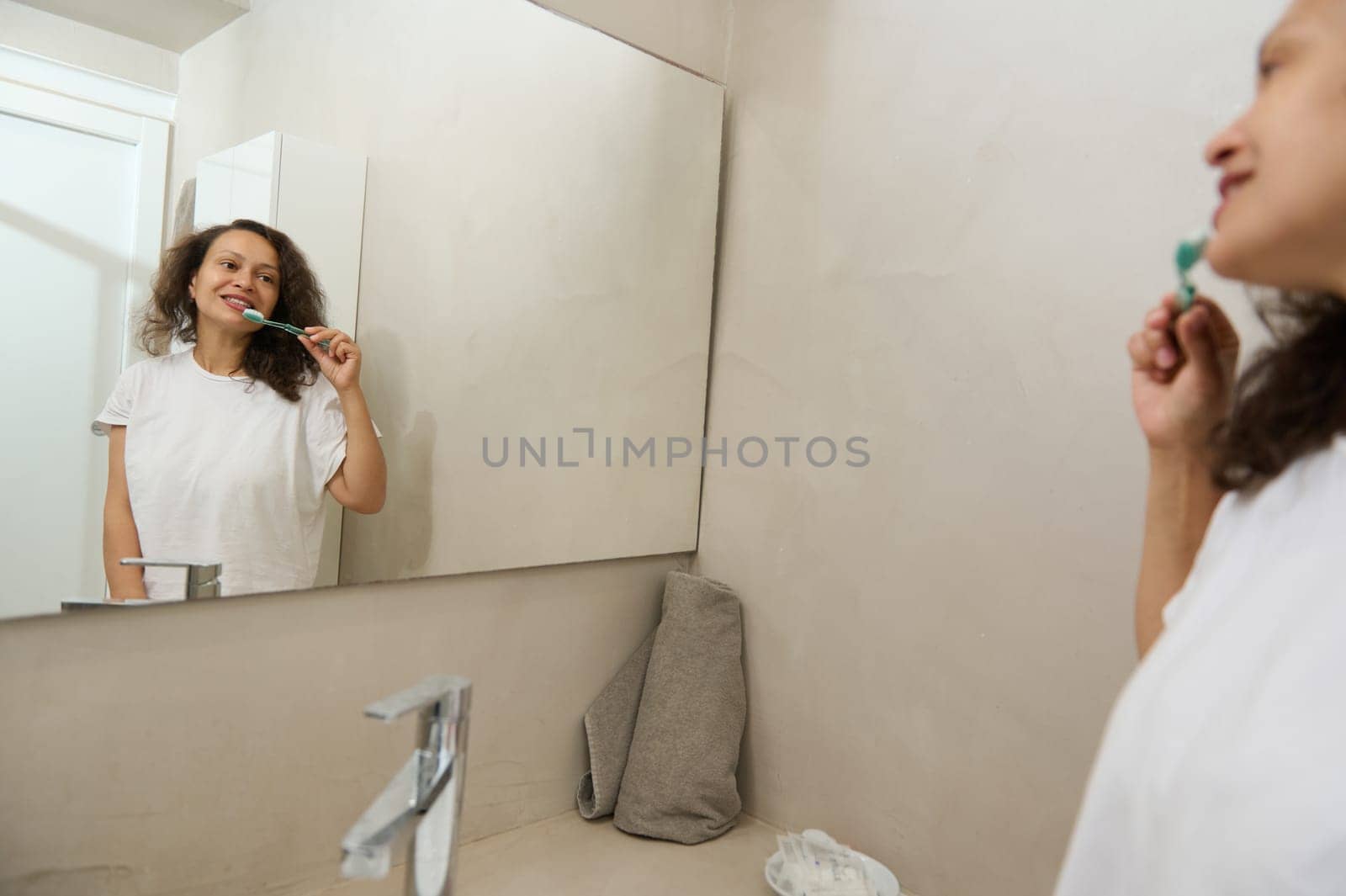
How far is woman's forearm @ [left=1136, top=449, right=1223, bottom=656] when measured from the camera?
688 mm

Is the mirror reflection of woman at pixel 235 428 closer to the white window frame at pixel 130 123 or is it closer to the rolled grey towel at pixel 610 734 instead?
the white window frame at pixel 130 123

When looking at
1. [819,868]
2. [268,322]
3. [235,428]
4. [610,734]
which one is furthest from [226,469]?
[819,868]

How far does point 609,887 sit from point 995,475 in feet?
2.08

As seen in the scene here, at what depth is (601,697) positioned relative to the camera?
124cm

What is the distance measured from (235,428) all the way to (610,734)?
2.04 feet

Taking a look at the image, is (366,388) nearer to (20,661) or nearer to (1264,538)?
(20,661)


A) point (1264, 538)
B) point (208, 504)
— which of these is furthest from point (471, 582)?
point (1264, 538)

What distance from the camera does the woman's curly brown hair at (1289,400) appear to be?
551 millimetres

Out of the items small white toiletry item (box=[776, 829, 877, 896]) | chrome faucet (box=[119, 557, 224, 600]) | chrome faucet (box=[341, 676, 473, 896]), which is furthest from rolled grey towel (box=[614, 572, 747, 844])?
chrome faucet (box=[119, 557, 224, 600])

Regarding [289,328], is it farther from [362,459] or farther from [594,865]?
[594,865]

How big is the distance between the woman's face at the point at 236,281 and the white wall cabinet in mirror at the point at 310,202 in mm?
23

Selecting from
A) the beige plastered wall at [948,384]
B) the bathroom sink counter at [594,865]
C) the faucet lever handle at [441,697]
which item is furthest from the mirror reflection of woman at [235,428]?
the beige plastered wall at [948,384]

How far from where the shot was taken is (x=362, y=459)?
0.97 metres

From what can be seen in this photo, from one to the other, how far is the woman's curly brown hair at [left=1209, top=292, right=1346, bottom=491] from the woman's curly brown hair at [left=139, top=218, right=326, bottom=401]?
0.79 m
